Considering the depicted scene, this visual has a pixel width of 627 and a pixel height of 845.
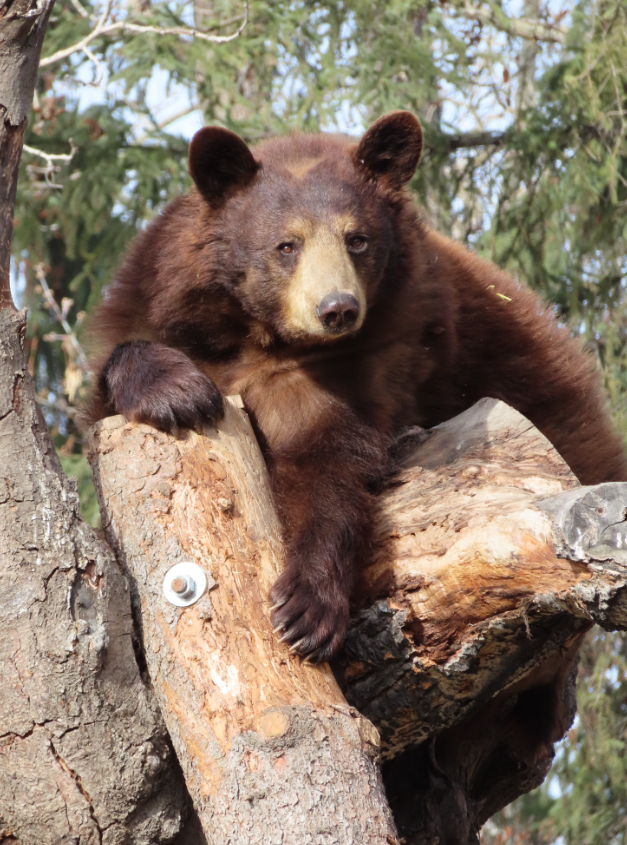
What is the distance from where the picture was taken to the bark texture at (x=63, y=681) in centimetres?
277

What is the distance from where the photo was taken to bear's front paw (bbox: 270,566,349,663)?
297cm

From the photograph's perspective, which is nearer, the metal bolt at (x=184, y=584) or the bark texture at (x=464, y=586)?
the bark texture at (x=464, y=586)

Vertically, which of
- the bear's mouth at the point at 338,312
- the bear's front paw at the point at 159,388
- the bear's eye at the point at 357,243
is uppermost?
the bear's eye at the point at 357,243

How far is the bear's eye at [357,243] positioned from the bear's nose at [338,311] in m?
0.41

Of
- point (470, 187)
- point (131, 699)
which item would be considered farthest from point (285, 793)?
point (470, 187)

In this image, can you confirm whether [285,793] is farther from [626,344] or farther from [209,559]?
[626,344]

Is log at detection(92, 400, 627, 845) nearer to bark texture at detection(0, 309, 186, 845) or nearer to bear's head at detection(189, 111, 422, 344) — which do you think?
bark texture at detection(0, 309, 186, 845)

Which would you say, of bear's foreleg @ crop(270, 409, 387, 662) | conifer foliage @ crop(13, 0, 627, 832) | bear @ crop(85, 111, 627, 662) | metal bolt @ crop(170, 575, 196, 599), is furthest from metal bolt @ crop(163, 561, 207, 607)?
conifer foliage @ crop(13, 0, 627, 832)

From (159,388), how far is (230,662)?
107cm

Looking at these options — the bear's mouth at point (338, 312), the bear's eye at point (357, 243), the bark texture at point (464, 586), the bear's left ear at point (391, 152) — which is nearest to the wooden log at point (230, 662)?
the bark texture at point (464, 586)

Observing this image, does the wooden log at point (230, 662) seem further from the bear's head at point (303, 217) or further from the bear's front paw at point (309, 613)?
the bear's head at point (303, 217)

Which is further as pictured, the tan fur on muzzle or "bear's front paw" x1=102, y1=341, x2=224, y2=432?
the tan fur on muzzle

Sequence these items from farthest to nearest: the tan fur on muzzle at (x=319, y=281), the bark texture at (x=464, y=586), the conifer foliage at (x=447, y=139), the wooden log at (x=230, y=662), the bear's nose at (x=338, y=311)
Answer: the conifer foliage at (x=447, y=139) → the tan fur on muzzle at (x=319, y=281) → the bear's nose at (x=338, y=311) → the bark texture at (x=464, y=586) → the wooden log at (x=230, y=662)

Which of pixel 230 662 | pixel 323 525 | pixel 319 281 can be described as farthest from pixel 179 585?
pixel 319 281
